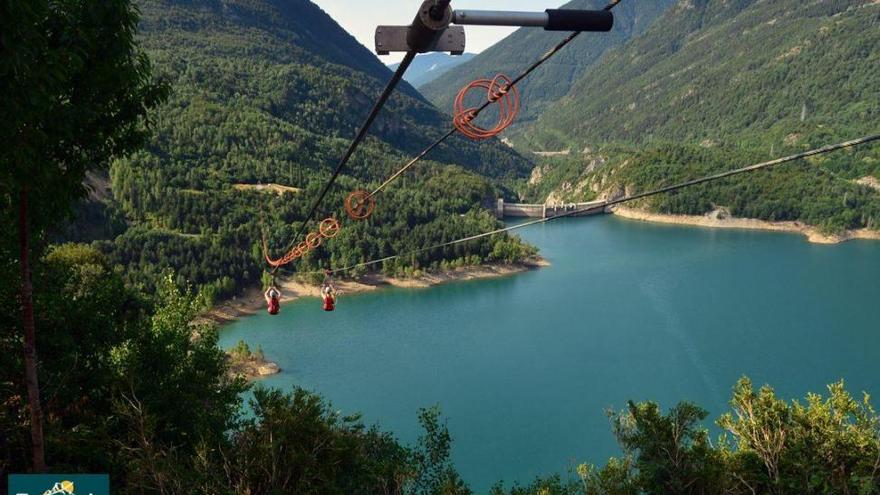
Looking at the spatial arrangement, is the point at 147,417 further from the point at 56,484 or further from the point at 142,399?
the point at 142,399

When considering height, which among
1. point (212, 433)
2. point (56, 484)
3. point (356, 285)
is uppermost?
point (56, 484)

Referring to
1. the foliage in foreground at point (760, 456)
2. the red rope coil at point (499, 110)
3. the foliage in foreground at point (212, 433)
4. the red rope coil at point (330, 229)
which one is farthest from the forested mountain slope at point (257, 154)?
the red rope coil at point (499, 110)

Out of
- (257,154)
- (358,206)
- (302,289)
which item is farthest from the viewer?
(257,154)

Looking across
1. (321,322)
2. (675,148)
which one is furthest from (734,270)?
(675,148)

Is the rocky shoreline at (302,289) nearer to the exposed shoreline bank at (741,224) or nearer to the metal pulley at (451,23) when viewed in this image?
the metal pulley at (451,23)

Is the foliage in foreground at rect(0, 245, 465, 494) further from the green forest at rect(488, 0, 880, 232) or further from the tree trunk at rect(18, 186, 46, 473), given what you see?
the green forest at rect(488, 0, 880, 232)

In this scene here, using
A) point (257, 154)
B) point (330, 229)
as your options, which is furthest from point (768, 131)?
point (330, 229)
